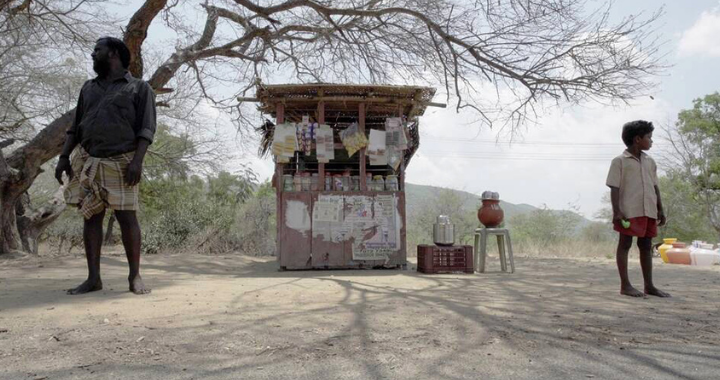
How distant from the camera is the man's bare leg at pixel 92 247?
4.02 m

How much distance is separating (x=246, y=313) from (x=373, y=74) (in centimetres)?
654

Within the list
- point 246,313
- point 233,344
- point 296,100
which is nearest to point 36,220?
point 296,100

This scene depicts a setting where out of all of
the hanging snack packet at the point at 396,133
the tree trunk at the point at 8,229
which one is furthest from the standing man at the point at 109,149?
the tree trunk at the point at 8,229

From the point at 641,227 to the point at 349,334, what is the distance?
10.2 ft

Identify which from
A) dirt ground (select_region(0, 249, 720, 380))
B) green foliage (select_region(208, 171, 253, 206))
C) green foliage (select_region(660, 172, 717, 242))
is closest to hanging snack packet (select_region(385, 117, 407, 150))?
dirt ground (select_region(0, 249, 720, 380))

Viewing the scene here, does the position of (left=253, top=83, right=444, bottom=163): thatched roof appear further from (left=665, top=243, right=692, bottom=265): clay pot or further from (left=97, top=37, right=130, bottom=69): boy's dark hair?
(left=665, top=243, right=692, bottom=265): clay pot

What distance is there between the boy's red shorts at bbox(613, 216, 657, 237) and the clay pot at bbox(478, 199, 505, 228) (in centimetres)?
266

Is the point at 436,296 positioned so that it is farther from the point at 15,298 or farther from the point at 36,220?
the point at 36,220

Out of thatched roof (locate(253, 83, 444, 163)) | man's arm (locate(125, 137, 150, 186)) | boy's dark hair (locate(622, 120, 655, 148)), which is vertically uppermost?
thatched roof (locate(253, 83, 444, 163))

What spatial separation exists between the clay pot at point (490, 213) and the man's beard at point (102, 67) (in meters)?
5.11

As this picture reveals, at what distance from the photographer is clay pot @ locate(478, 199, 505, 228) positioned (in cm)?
733

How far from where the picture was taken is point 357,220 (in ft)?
24.7

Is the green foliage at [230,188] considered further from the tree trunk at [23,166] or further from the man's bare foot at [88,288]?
the man's bare foot at [88,288]

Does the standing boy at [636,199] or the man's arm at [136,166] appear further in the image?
the standing boy at [636,199]
